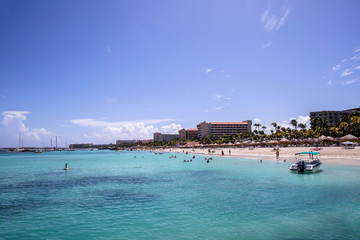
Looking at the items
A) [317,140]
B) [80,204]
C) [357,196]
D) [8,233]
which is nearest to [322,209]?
[357,196]

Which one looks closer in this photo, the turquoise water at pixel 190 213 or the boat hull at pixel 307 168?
the turquoise water at pixel 190 213

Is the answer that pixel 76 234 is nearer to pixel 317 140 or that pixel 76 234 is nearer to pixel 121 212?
pixel 121 212

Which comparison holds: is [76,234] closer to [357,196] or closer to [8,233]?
[8,233]

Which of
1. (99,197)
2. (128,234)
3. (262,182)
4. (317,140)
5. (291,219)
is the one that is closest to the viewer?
(128,234)

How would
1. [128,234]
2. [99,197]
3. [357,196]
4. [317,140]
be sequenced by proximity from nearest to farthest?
[128,234] → [357,196] → [99,197] → [317,140]

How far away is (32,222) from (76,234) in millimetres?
4368

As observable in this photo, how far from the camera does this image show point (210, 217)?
14.7m

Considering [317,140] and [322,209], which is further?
[317,140]

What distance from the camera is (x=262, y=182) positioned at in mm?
26469

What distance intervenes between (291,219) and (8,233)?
15.8 m

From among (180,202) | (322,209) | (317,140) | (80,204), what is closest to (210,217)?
(180,202)

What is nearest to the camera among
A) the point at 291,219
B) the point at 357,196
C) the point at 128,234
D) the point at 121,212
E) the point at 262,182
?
the point at 128,234

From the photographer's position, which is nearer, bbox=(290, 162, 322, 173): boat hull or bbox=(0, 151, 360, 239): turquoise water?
bbox=(0, 151, 360, 239): turquoise water

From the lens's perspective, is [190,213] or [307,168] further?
[307,168]
